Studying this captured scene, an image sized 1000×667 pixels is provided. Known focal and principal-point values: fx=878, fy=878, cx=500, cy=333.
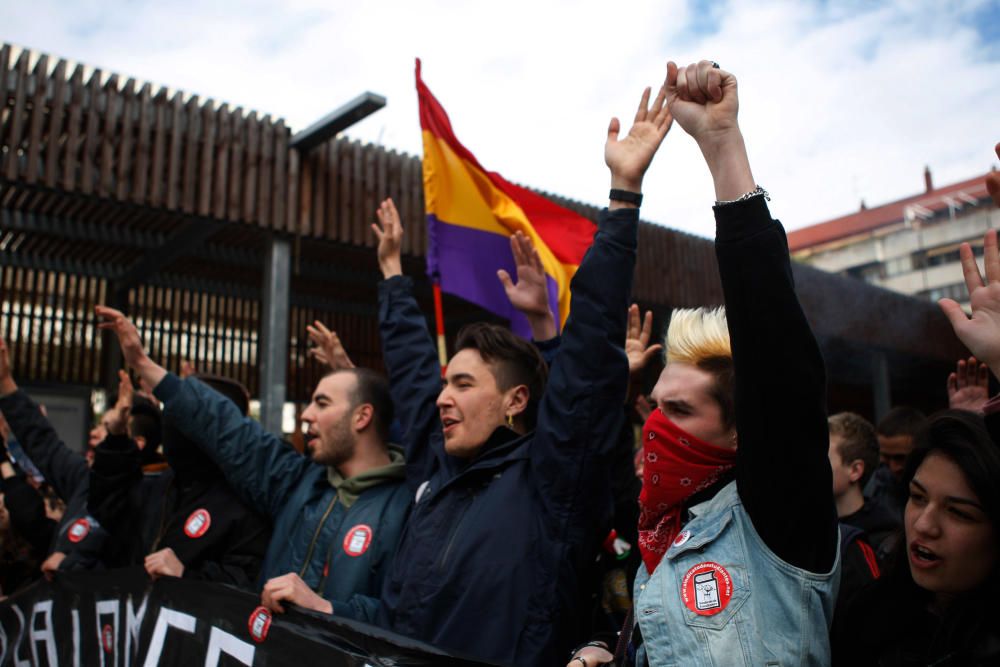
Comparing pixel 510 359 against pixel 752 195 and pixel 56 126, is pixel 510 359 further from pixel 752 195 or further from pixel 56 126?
pixel 56 126

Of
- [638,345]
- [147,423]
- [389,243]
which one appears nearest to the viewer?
[638,345]

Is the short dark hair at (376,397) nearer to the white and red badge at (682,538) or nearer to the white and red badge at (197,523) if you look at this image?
the white and red badge at (197,523)

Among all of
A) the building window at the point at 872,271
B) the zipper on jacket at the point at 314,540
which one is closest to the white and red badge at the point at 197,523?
the zipper on jacket at the point at 314,540

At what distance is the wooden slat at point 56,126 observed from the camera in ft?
21.7

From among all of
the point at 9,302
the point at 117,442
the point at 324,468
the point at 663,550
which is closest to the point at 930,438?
the point at 663,550

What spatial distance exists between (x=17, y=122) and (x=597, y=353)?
5844 mm

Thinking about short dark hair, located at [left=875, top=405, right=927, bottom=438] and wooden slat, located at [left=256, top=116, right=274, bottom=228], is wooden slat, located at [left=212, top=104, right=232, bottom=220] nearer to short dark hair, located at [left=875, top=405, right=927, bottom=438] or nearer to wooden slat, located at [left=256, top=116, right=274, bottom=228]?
wooden slat, located at [left=256, top=116, right=274, bottom=228]

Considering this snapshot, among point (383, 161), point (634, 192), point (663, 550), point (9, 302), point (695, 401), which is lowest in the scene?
point (663, 550)

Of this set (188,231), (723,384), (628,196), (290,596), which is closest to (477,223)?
(628,196)

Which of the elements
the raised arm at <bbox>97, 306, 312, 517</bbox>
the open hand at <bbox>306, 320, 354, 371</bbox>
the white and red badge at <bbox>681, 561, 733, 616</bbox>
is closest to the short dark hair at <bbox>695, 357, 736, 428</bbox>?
the white and red badge at <bbox>681, 561, 733, 616</bbox>

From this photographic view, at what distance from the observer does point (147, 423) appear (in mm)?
4508

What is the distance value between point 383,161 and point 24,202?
3.20 meters

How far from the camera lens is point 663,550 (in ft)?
6.09

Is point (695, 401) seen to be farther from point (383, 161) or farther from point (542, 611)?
point (383, 161)
